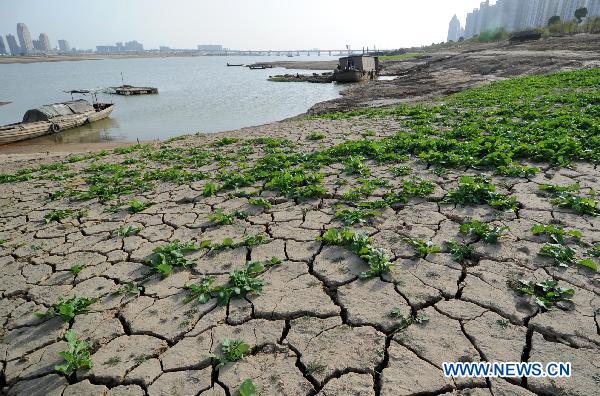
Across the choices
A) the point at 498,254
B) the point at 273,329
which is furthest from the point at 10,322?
the point at 498,254

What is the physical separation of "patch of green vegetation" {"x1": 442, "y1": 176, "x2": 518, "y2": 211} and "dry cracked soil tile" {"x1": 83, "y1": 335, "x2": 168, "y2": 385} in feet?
11.8

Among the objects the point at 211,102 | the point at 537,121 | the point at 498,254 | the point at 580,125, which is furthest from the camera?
the point at 211,102

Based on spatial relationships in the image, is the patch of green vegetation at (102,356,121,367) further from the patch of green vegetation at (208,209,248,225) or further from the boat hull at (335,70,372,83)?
the boat hull at (335,70,372,83)

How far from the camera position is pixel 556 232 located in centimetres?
348

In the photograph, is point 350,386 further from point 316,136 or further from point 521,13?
point 521,13

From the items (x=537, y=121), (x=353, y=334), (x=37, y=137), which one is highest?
(x=537, y=121)

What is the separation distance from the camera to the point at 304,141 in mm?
8375

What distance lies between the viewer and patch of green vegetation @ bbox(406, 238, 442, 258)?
344 cm

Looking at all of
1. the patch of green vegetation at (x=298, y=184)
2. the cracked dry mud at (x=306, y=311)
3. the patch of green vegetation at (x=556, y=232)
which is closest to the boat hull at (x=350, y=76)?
the patch of green vegetation at (x=298, y=184)

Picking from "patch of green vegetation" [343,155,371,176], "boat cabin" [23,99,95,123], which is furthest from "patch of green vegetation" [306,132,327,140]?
"boat cabin" [23,99,95,123]

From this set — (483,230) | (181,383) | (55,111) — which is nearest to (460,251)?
(483,230)

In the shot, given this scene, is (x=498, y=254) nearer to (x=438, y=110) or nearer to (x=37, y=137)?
(x=438, y=110)

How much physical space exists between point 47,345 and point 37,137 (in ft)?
64.8

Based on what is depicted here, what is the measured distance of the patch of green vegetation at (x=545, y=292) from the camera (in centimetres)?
269
